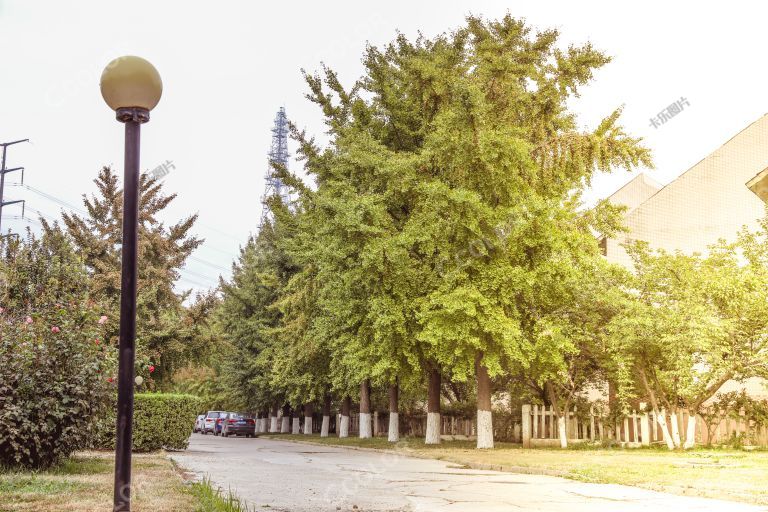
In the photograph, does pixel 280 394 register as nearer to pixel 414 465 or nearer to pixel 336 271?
pixel 336 271

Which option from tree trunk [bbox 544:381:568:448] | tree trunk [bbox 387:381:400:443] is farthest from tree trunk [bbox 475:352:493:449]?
tree trunk [bbox 387:381:400:443]

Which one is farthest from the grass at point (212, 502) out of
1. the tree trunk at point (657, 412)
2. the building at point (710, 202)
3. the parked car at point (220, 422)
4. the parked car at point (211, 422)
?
the parked car at point (211, 422)

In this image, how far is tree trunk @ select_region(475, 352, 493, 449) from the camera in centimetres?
2266

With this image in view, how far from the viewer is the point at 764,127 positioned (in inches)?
1177

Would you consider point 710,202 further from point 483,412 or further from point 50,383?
point 50,383

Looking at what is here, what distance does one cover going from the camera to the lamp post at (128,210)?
15.2 feet

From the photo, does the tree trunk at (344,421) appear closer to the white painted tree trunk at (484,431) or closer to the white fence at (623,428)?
the white fence at (623,428)

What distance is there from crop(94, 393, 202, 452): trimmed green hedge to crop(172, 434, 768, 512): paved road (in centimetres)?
486

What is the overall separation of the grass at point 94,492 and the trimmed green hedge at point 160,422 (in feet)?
25.0

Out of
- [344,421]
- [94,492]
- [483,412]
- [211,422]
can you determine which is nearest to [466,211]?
[483,412]

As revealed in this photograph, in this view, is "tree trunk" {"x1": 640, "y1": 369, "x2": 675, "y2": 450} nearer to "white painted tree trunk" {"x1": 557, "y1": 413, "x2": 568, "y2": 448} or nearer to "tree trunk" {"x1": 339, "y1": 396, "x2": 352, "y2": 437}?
"white painted tree trunk" {"x1": 557, "y1": 413, "x2": 568, "y2": 448}

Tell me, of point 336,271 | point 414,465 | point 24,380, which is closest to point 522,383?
point 336,271

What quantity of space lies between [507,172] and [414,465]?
9043 mm

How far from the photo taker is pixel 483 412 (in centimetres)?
2320
